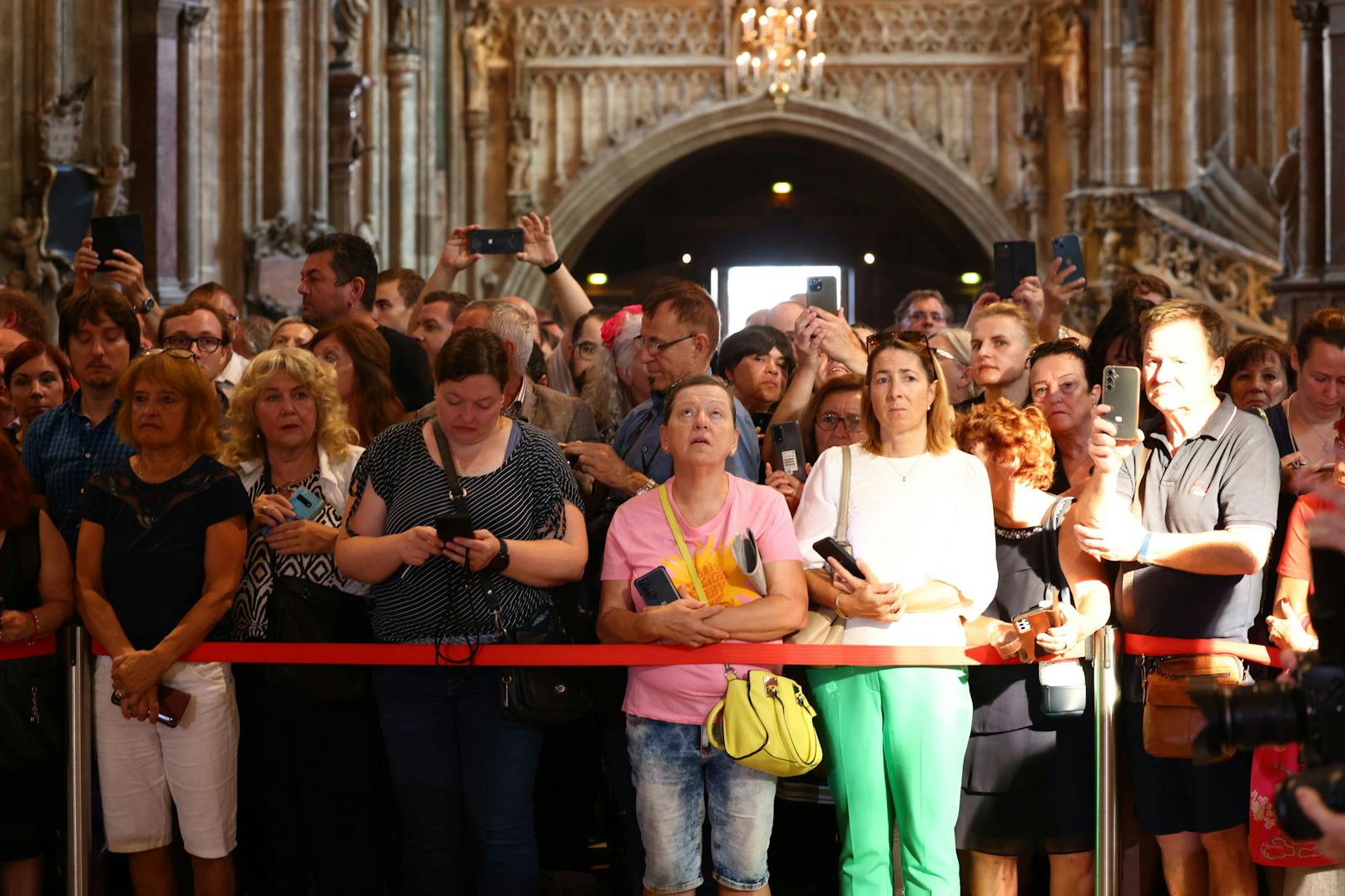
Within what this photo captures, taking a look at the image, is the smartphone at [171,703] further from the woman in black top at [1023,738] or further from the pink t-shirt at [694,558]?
the woman in black top at [1023,738]

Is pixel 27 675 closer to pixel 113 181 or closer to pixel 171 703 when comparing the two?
pixel 171 703

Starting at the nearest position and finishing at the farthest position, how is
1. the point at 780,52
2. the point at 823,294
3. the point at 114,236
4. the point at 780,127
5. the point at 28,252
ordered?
the point at 823,294, the point at 114,236, the point at 28,252, the point at 780,52, the point at 780,127

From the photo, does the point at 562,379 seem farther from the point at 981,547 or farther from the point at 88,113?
the point at 88,113

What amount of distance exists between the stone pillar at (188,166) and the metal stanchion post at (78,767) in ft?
21.0

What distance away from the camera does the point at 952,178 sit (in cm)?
2139

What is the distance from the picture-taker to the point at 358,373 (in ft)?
17.4

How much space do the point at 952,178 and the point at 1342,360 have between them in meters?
16.9

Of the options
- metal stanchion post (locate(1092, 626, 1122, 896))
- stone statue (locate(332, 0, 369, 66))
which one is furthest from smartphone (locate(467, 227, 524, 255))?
stone statue (locate(332, 0, 369, 66))

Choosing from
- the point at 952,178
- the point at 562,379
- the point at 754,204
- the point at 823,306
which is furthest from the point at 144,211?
the point at 754,204

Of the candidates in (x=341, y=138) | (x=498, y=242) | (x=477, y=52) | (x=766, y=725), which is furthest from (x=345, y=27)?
(x=766, y=725)

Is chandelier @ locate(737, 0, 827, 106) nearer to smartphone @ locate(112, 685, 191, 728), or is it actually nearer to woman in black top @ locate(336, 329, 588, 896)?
woman in black top @ locate(336, 329, 588, 896)

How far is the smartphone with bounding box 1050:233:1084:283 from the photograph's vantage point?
20.4ft

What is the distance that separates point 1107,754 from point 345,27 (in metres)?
11.2

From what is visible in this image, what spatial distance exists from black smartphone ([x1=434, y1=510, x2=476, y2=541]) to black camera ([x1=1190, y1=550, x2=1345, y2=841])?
1.87 metres
